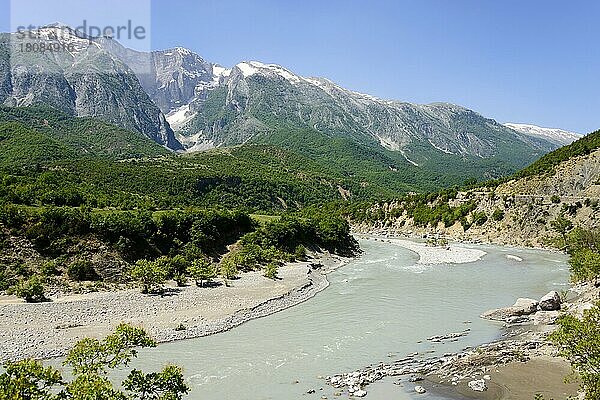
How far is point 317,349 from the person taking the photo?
31.3 metres

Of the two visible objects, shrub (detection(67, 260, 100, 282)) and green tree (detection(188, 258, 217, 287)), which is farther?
green tree (detection(188, 258, 217, 287))

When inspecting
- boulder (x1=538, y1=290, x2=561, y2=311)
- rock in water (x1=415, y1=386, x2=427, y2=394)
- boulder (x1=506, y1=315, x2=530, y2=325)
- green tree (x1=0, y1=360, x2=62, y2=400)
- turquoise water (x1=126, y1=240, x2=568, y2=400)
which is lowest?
turquoise water (x1=126, y1=240, x2=568, y2=400)

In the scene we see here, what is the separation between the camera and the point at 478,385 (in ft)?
77.7

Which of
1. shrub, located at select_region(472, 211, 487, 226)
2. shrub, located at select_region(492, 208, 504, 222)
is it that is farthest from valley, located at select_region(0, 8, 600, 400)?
shrub, located at select_region(472, 211, 487, 226)

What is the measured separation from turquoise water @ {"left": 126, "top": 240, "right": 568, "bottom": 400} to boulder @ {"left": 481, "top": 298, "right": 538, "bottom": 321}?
4.88 feet

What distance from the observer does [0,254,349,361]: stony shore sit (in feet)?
103

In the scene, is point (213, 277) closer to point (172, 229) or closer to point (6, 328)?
point (172, 229)

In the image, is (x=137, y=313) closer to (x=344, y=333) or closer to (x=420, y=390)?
(x=344, y=333)

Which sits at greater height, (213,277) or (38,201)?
(38,201)

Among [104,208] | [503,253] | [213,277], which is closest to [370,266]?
[213,277]

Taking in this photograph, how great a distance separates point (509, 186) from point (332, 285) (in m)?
83.9

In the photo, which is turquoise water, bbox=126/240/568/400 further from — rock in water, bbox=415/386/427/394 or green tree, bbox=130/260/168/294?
green tree, bbox=130/260/168/294

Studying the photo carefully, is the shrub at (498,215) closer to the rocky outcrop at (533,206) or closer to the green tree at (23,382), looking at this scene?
the rocky outcrop at (533,206)

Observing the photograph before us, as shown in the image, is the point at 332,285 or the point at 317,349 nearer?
the point at 317,349
